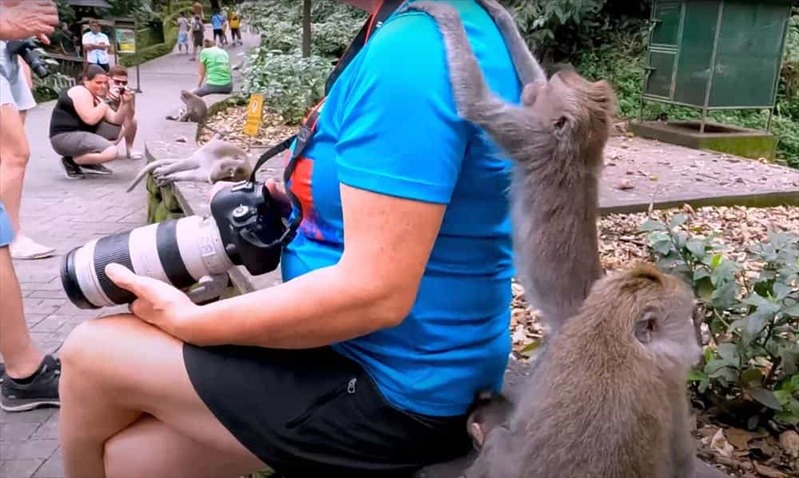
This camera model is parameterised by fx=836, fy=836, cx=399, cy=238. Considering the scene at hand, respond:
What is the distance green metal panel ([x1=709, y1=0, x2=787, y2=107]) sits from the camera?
8625 millimetres

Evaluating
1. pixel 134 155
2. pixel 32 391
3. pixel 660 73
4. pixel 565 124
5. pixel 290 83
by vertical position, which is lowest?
pixel 134 155

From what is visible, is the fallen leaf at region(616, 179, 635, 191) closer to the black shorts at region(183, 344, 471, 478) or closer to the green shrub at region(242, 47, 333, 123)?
the green shrub at region(242, 47, 333, 123)

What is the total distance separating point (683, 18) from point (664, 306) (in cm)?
813

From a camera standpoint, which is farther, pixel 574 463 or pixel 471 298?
pixel 471 298

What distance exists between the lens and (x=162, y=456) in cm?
190

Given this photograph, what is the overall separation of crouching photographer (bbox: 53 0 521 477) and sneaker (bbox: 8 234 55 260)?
3.77 metres

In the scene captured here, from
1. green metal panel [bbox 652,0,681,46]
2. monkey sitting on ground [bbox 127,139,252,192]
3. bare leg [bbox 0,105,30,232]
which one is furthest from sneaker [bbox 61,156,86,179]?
green metal panel [bbox 652,0,681,46]

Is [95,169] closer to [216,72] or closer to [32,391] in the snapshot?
[216,72]

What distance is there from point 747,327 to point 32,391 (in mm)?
2693

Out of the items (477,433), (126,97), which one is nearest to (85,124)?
(126,97)

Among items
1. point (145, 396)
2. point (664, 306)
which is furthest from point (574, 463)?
point (145, 396)

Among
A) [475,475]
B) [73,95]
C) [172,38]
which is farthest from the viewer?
[172,38]

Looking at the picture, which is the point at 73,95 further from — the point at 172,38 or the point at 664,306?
the point at 172,38

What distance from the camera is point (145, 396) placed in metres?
1.79
